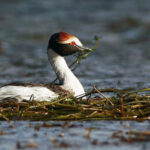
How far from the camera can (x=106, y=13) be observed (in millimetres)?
25844

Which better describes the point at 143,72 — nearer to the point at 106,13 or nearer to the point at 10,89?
the point at 10,89

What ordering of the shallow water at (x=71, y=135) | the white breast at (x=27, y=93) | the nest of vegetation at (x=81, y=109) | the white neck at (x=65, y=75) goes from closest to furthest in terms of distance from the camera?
the shallow water at (x=71, y=135), the nest of vegetation at (x=81, y=109), the white breast at (x=27, y=93), the white neck at (x=65, y=75)

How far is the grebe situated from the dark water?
3.40ft

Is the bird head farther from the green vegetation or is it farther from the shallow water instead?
the shallow water

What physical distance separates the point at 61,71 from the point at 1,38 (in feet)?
40.5

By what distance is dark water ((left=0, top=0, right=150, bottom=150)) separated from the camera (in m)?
7.10

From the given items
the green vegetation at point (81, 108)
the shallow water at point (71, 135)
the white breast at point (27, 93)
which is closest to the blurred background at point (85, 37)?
the white breast at point (27, 93)

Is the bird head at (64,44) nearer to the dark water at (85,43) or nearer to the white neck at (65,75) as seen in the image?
the white neck at (65,75)

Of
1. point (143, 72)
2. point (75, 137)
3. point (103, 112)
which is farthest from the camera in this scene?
point (143, 72)

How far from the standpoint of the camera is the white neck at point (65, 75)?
914cm

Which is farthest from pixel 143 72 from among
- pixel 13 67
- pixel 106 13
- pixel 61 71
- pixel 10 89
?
pixel 106 13

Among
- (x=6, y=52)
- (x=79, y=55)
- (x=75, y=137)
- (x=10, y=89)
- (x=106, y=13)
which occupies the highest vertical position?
(x=106, y=13)

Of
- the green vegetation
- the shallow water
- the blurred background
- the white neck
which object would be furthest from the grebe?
the blurred background

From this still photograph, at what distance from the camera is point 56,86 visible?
900 centimetres
